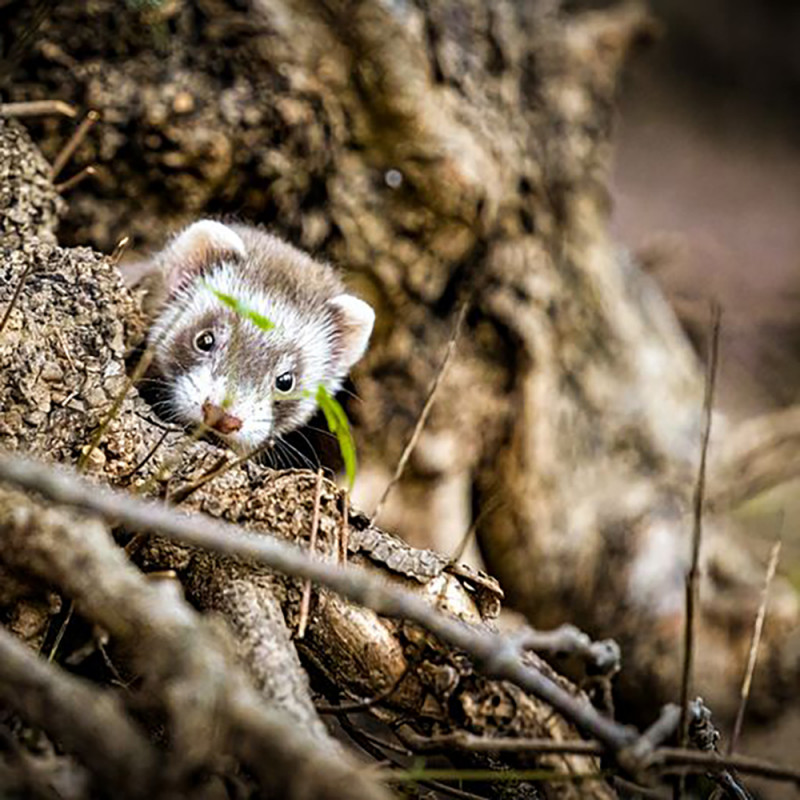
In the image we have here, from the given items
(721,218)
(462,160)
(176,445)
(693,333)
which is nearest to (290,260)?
(462,160)

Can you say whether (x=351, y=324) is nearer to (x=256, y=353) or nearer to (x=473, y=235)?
(x=256, y=353)

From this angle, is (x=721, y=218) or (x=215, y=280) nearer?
(x=215, y=280)

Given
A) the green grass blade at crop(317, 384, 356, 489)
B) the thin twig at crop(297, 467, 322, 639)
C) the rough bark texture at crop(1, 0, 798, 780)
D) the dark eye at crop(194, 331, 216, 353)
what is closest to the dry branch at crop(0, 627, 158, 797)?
the thin twig at crop(297, 467, 322, 639)

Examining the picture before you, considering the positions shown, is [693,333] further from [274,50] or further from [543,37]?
[274,50]

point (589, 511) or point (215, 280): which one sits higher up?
point (589, 511)

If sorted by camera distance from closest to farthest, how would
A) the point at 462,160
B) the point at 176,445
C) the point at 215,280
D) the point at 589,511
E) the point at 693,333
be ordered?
the point at 176,445, the point at 215,280, the point at 462,160, the point at 589,511, the point at 693,333

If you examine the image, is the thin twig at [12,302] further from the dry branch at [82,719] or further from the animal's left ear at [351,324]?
the animal's left ear at [351,324]

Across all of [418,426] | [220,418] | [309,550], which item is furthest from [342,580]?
[220,418]
